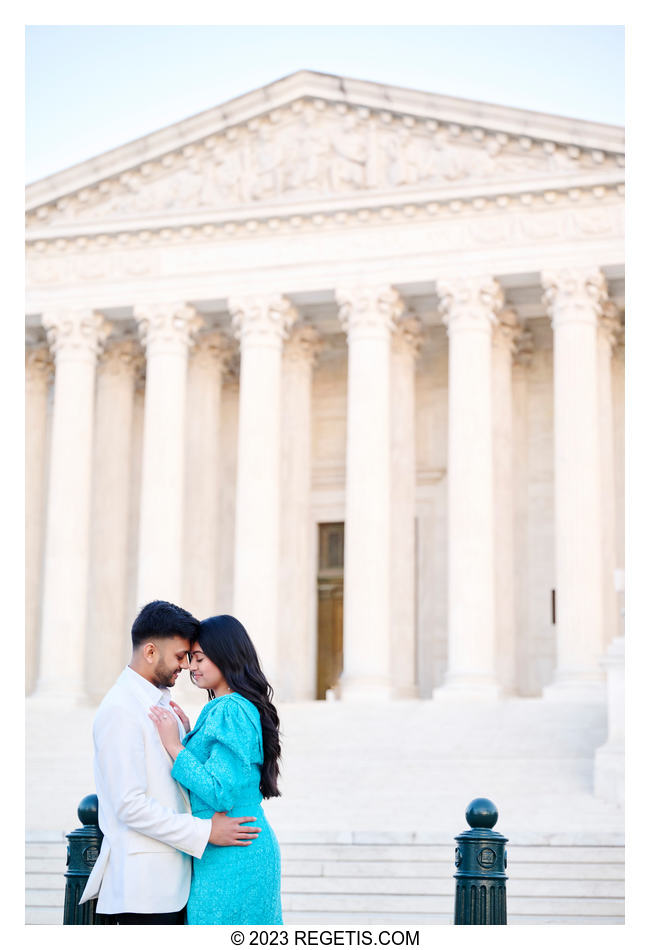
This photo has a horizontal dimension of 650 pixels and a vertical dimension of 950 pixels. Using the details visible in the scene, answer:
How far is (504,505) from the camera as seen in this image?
39625 millimetres

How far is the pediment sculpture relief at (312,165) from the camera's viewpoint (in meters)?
38.0

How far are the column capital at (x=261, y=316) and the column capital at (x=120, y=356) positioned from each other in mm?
5601

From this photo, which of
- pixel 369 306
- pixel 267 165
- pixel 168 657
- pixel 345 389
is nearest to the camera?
pixel 168 657

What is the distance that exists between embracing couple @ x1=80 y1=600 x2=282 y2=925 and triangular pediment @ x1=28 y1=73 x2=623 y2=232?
99.2 feet

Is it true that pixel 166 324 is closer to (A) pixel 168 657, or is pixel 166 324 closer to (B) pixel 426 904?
(B) pixel 426 904

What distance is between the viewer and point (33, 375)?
45.0 metres

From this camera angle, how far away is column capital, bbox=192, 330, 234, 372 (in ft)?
142

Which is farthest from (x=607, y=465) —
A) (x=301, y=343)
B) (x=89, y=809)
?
(x=89, y=809)

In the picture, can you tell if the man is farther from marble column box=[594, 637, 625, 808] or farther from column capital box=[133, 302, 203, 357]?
column capital box=[133, 302, 203, 357]

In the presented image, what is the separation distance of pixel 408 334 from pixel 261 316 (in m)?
4.81

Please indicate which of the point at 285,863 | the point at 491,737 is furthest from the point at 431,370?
the point at 285,863

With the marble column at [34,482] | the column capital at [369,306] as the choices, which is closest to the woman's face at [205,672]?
the column capital at [369,306]
